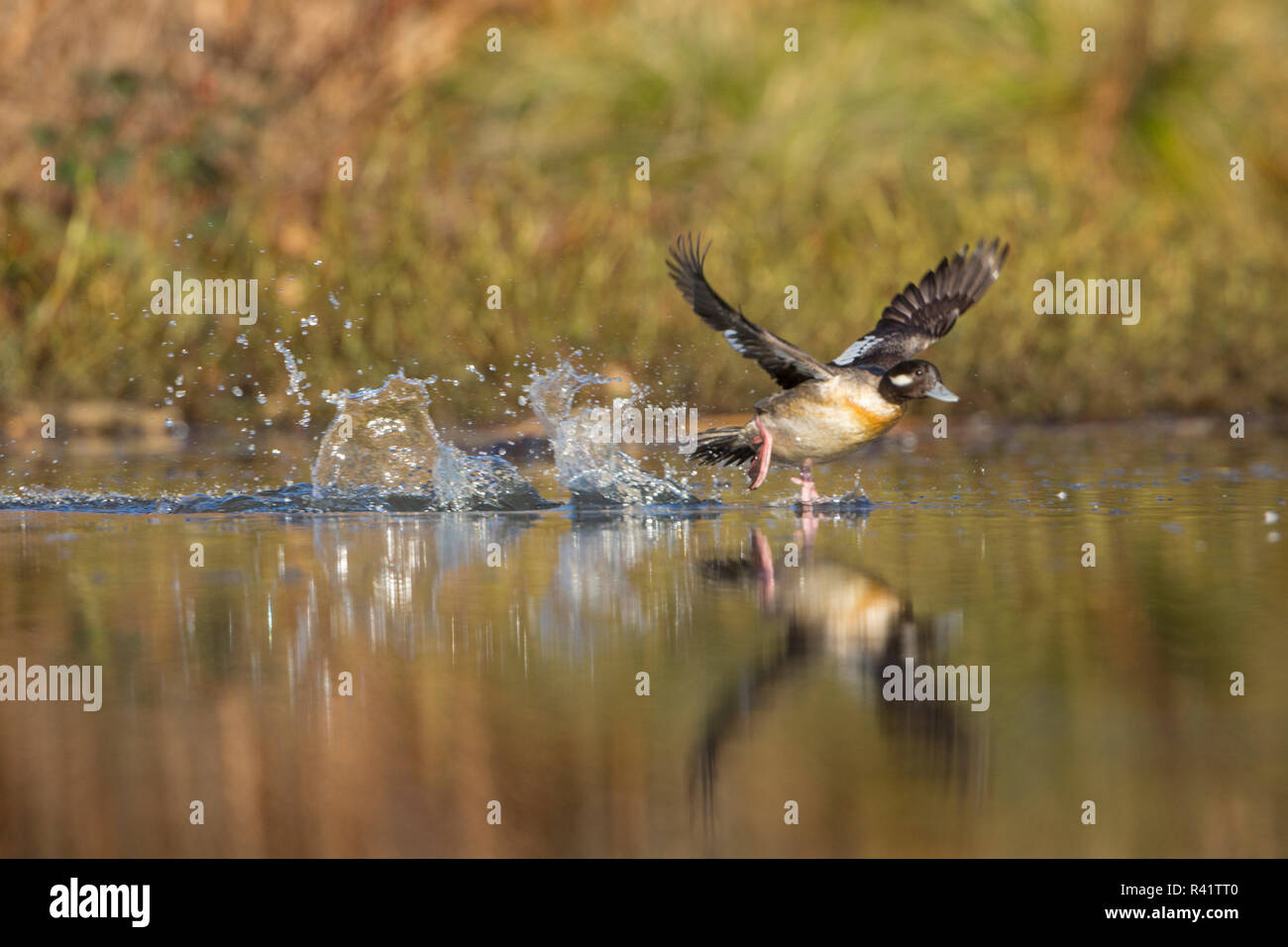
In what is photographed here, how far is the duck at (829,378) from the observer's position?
7953 millimetres

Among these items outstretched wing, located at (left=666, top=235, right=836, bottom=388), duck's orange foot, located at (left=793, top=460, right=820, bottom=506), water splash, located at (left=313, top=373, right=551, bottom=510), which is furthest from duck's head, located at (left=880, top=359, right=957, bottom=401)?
water splash, located at (left=313, top=373, right=551, bottom=510)

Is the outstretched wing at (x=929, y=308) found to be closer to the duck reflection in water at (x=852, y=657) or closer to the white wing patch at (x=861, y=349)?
the white wing patch at (x=861, y=349)

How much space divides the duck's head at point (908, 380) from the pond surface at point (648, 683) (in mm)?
514

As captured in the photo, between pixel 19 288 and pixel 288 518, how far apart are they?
5.89m

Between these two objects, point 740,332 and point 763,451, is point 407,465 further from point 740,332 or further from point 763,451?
point 740,332

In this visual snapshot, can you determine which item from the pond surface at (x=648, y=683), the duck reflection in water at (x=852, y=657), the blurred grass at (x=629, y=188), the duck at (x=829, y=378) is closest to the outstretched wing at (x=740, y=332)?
the duck at (x=829, y=378)

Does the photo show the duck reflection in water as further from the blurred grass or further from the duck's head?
the blurred grass

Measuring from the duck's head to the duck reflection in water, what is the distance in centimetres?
129

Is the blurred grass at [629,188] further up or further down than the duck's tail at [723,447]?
further up

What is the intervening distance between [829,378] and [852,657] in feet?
11.0

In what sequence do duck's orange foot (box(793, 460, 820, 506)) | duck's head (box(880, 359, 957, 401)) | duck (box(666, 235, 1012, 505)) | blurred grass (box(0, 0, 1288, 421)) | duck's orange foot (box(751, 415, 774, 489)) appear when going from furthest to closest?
blurred grass (box(0, 0, 1288, 421)) → duck's orange foot (box(793, 460, 820, 506)) → duck's orange foot (box(751, 415, 774, 489)) → duck's head (box(880, 359, 957, 401)) → duck (box(666, 235, 1012, 505))

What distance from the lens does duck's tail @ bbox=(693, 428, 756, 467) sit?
9.11 metres
